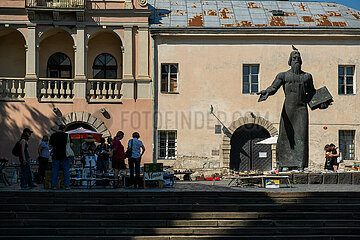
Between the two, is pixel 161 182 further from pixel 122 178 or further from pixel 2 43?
pixel 2 43

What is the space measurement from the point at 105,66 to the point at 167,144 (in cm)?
496

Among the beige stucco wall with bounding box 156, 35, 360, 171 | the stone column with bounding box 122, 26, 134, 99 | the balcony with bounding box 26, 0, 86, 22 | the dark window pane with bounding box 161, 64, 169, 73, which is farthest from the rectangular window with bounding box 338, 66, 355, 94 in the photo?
the balcony with bounding box 26, 0, 86, 22

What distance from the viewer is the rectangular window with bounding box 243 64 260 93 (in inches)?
1103

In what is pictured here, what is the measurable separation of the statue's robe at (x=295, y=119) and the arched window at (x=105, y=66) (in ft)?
40.8

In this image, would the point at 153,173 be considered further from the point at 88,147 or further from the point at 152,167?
the point at 88,147

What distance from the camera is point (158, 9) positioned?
95.8ft

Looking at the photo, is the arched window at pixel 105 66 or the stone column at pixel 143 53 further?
the arched window at pixel 105 66

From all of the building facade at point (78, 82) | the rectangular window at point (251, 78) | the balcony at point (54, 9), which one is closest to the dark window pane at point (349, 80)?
the rectangular window at point (251, 78)

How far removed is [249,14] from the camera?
29156 millimetres

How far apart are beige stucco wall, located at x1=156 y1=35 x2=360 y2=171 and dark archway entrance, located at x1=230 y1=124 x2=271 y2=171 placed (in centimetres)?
71

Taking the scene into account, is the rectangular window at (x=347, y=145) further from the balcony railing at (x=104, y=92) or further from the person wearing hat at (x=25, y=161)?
the person wearing hat at (x=25, y=161)

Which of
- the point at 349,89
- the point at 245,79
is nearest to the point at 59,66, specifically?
the point at 245,79

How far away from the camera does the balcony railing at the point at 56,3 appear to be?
1064 inches

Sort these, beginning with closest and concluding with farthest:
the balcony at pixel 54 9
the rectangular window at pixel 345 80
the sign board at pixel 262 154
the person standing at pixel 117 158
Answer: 1. the person standing at pixel 117 158
2. the balcony at pixel 54 9
3. the sign board at pixel 262 154
4. the rectangular window at pixel 345 80
